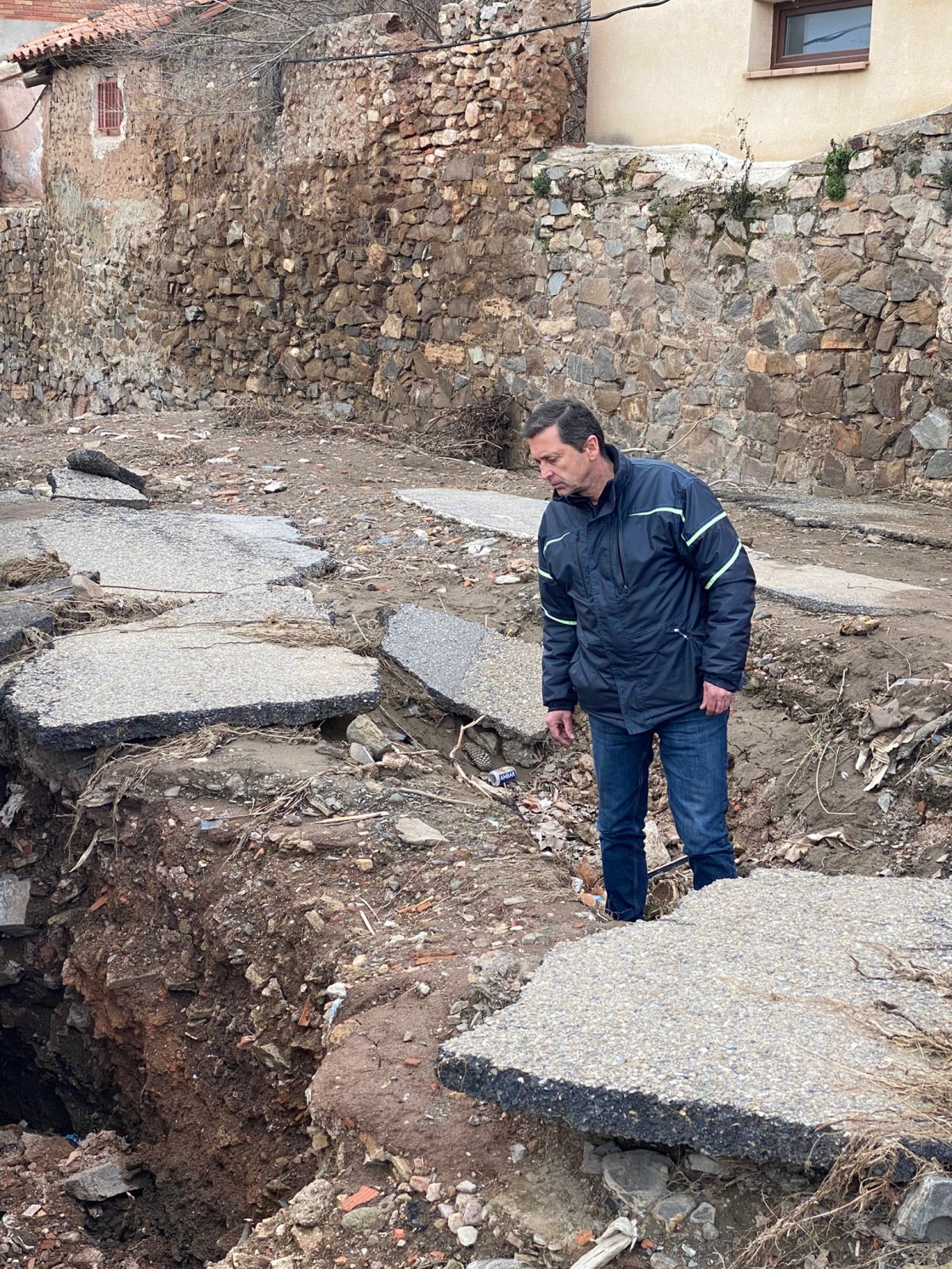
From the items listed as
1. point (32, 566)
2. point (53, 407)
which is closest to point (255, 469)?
point (32, 566)

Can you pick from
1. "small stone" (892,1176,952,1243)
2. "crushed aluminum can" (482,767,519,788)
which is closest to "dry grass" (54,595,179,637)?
"crushed aluminum can" (482,767,519,788)

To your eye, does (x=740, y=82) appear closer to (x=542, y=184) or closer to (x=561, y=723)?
(x=542, y=184)

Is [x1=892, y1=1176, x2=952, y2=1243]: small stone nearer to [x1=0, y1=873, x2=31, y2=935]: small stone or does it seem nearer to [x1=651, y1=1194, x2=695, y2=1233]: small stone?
[x1=651, y1=1194, x2=695, y2=1233]: small stone

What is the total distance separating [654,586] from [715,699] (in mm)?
351

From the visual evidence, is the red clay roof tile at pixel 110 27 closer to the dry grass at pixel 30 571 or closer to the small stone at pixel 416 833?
the dry grass at pixel 30 571

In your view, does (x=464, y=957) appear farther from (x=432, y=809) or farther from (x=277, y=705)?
(x=277, y=705)

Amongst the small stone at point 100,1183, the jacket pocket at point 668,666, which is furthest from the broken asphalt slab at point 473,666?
the small stone at point 100,1183

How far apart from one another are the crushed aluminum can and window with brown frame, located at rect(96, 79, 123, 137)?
494 inches

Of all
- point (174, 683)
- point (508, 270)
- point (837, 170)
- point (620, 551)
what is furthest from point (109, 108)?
point (620, 551)

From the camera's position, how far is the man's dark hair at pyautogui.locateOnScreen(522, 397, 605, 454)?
3254mm

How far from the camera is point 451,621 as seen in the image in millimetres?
5527

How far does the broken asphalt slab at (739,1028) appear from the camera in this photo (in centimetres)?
214

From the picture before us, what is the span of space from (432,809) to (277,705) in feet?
2.50

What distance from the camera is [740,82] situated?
8.60m
